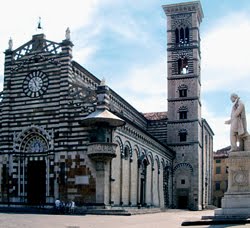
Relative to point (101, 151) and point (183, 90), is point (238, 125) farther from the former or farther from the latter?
point (183, 90)

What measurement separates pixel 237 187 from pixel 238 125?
8.60ft

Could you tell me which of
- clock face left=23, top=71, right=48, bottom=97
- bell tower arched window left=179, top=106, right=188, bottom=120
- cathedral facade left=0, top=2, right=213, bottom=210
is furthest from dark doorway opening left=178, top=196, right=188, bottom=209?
clock face left=23, top=71, right=48, bottom=97

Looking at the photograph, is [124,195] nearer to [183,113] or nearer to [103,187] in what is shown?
[103,187]

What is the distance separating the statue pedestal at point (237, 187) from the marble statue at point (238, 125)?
58cm

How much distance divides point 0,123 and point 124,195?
11.8 m

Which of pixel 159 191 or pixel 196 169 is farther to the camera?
pixel 196 169

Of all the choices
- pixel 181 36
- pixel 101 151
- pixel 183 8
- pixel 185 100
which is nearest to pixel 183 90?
pixel 185 100

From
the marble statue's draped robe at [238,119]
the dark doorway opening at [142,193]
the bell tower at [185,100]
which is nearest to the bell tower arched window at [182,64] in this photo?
the bell tower at [185,100]

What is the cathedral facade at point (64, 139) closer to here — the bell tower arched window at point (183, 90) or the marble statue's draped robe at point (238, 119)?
the bell tower arched window at point (183, 90)

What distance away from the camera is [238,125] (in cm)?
2180

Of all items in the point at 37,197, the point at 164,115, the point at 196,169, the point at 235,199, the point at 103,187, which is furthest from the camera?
the point at 164,115

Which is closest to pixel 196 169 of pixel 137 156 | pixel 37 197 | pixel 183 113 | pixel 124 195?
pixel 183 113

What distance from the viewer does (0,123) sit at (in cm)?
4238

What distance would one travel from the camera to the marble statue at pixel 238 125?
21688 mm
